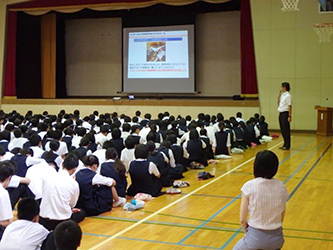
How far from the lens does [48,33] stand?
63.3 feet

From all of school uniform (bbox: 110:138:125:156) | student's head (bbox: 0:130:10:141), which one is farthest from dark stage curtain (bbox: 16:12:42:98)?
school uniform (bbox: 110:138:125:156)

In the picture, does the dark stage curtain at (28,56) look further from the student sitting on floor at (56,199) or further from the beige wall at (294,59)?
the student sitting on floor at (56,199)

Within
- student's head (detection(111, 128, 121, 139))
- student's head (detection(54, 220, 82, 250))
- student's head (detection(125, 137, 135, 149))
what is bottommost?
student's head (detection(54, 220, 82, 250))

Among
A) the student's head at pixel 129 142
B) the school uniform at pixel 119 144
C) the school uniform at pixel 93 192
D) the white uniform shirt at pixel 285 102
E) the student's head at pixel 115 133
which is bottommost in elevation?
the school uniform at pixel 93 192

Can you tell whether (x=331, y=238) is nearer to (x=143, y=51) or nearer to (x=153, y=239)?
(x=153, y=239)

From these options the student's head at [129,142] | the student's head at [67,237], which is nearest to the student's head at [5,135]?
the student's head at [129,142]

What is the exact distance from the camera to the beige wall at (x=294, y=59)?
1480 centimetres

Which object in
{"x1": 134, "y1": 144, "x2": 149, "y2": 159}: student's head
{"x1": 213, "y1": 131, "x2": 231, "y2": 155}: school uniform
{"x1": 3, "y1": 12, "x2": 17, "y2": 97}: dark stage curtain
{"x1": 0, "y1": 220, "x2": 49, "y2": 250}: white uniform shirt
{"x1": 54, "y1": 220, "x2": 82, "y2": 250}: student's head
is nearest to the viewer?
{"x1": 54, "y1": 220, "x2": 82, "y2": 250}: student's head

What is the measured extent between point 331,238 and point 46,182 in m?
3.01

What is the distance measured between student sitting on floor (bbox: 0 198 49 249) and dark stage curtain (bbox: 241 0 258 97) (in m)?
13.0

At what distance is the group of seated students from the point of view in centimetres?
441

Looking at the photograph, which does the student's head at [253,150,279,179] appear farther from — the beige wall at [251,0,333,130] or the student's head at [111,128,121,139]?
the beige wall at [251,0,333,130]

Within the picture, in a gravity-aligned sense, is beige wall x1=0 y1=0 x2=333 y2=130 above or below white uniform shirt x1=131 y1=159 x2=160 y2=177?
above

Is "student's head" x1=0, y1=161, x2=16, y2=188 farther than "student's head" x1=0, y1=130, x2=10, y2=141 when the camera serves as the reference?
No
